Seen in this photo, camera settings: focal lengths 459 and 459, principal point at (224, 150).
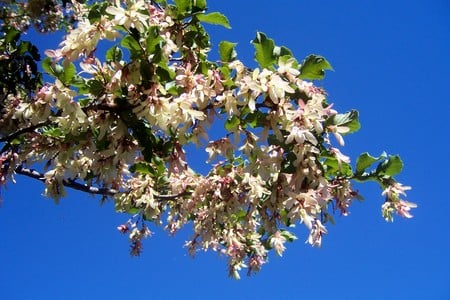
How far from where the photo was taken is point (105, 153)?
8.63ft

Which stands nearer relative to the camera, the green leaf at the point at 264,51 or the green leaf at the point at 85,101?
the green leaf at the point at 264,51

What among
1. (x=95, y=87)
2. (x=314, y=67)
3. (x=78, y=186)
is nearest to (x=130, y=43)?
(x=95, y=87)

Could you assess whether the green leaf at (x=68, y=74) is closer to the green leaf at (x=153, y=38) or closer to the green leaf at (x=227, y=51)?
the green leaf at (x=153, y=38)

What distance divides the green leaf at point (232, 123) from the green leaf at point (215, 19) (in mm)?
590

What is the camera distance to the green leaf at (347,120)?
97.8 inches

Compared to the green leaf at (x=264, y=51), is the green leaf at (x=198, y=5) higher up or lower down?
higher up

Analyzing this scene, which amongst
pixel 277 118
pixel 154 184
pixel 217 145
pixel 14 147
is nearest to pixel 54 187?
pixel 14 147

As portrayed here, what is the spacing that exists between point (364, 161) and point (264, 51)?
94 cm

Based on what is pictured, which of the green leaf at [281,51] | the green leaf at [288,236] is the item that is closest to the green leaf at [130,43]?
the green leaf at [281,51]

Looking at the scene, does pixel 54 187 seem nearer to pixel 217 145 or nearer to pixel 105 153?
pixel 105 153

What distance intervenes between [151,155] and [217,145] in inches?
15.9

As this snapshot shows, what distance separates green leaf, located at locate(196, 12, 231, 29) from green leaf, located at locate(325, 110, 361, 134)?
0.81 m

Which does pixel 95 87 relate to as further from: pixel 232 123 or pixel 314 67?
pixel 314 67

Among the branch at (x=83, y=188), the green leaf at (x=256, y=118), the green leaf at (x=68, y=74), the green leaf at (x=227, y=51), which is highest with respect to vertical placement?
the branch at (x=83, y=188)
